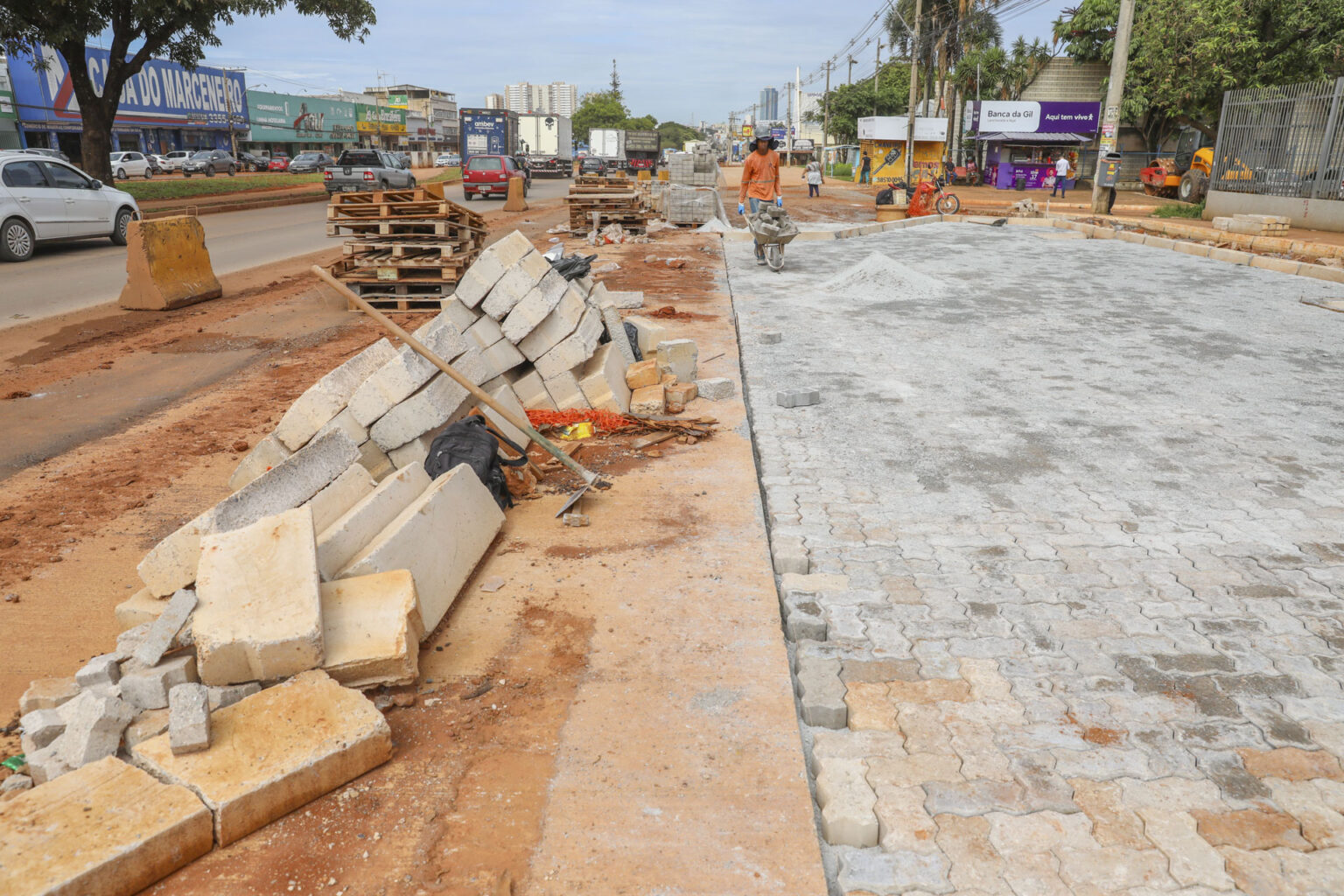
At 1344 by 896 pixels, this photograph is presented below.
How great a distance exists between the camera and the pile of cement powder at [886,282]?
460 inches

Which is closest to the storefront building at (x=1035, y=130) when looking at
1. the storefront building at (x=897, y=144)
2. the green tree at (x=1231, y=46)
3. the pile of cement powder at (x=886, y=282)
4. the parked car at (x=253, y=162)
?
the storefront building at (x=897, y=144)

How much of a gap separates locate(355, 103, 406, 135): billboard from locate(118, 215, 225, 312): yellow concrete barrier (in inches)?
2897

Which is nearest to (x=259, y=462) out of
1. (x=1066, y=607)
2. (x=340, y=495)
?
(x=340, y=495)

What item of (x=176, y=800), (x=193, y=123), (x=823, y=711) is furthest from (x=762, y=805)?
(x=193, y=123)

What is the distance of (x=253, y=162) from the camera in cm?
5472

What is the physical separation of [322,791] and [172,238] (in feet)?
36.8

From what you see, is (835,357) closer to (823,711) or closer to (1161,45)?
(823,711)

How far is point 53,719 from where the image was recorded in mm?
2848

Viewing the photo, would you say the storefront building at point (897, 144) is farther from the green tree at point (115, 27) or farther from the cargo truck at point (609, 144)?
the green tree at point (115, 27)

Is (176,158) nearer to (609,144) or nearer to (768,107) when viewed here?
(609,144)

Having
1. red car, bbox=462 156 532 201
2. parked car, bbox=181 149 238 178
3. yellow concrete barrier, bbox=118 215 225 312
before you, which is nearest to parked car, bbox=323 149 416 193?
red car, bbox=462 156 532 201

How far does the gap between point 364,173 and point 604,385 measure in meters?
24.8

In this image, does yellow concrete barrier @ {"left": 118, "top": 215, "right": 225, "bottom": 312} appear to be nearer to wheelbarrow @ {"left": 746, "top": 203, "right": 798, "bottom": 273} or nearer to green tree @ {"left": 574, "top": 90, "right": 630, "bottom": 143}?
wheelbarrow @ {"left": 746, "top": 203, "right": 798, "bottom": 273}

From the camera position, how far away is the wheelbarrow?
1366 centimetres
